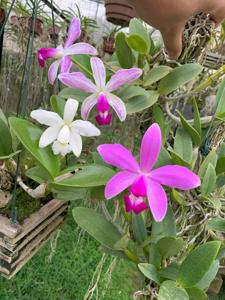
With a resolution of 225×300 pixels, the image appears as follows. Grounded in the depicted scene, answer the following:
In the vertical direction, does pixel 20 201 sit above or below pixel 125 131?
above

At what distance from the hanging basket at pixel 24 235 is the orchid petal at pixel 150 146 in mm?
243

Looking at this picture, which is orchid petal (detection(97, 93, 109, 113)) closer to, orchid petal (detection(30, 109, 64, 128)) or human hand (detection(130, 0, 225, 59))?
orchid petal (detection(30, 109, 64, 128))

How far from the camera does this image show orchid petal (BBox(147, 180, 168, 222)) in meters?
0.49

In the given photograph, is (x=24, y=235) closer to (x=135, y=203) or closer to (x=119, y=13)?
(x=135, y=203)

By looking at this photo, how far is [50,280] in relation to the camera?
1.34 m

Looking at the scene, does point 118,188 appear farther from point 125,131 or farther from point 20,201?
point 125,131

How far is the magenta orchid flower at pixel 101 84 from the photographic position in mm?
557

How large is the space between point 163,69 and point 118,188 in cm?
25

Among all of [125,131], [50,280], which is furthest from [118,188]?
[125,131]

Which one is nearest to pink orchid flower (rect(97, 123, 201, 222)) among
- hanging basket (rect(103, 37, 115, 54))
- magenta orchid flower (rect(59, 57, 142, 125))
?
magenta orchid flower (rect(59, 57, 142, 125))

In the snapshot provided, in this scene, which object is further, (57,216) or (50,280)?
(50,280)

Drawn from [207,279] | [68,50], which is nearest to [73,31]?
[68,50]

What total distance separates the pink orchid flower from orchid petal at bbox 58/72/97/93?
0.44ft

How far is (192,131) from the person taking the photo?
63cm
